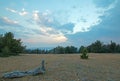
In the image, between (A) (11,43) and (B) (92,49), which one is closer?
(A) (11,43)

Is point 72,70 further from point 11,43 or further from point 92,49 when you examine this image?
point 92,49

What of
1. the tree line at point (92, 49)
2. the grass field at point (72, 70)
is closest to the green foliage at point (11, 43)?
the grass field at point (72, 70)

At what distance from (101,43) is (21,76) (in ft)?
213

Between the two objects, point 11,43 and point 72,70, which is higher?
point 11,43

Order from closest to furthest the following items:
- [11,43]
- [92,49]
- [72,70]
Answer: [72,70] < [11,43] < [92,49]

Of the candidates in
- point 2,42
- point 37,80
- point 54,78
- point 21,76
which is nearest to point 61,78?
point 54,78

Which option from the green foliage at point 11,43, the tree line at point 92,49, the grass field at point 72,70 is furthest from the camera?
the tree line at point 92,49

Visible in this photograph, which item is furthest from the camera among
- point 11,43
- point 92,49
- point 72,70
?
point 92,49

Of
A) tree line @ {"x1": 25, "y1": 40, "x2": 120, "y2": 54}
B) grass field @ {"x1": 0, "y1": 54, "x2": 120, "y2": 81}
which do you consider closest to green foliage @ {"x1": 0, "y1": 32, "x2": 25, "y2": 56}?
grass field @ {"x1": 0, "y1": 54, "x2": 120, "y2": 81}

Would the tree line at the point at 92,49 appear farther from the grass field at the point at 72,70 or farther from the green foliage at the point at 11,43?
the grass field at the point at 72,70

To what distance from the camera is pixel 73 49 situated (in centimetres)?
7762

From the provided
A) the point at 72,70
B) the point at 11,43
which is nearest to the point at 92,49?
the point at 11,43

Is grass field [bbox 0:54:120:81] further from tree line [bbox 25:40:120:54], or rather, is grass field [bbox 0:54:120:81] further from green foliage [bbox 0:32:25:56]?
tree line [bbox 25:40:120:54]

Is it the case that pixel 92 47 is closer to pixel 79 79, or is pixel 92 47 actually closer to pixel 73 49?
pixel 73 49
